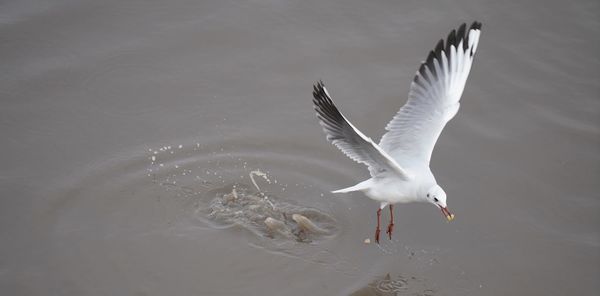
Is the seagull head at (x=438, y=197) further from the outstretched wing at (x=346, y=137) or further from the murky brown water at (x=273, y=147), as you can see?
the murky brown water at (x=273, y=147)

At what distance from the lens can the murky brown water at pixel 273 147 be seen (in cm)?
470

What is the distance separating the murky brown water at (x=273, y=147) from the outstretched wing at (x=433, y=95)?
25.6 inches

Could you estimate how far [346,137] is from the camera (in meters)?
4.70

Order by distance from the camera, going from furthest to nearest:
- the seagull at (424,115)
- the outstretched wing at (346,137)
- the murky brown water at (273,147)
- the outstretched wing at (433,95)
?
1. the outstretched wing at (433,95)
2. the seagull at (424,115)
3. the murky brown water at (273,147)
4. the outstretched wing at (346,137)

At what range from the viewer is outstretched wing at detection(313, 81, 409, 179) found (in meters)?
4.50

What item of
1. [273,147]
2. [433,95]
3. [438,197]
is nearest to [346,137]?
[438,197]

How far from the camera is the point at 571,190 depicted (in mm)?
5723

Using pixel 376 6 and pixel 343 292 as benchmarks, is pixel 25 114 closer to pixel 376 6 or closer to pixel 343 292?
pixel 343 292

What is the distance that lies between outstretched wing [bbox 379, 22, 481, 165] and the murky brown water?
650 millimetres

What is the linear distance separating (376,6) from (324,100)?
336 cm

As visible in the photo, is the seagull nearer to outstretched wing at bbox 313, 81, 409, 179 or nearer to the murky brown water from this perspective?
outstretched wing at bbox 313, 81, 409, 179

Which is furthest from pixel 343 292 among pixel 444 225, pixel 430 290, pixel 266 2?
pixel 266 2

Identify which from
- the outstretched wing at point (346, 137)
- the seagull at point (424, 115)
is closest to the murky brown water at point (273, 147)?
the seagull at point (424, 115)

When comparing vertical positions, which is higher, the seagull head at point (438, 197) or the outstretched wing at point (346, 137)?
the outstretched wing at point (346, 137)
